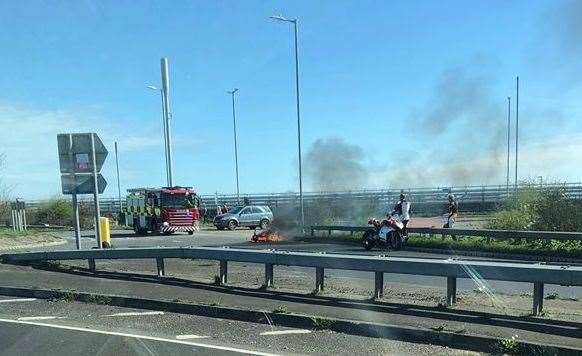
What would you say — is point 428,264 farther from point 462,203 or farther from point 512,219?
point 462,203

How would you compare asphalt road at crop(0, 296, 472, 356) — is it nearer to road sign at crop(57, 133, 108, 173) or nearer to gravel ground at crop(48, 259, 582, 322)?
gravel ground at crop(48, 259, 582, 322)

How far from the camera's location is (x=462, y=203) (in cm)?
4256

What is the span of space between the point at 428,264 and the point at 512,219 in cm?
1448

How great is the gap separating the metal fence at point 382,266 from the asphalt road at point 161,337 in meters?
1.66

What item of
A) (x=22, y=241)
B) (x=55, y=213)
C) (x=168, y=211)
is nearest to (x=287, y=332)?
(x=22, y=241)

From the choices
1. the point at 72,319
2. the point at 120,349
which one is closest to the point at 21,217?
the point at 72,319

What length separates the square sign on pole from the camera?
13031mm

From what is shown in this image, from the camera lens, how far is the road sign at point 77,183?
13.1 m

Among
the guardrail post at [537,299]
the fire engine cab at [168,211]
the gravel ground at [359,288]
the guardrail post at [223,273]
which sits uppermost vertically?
the guardrail post at [537,299]

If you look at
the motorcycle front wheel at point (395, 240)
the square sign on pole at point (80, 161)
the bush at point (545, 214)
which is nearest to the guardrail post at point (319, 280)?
the square sign on pole at point (80, 161)

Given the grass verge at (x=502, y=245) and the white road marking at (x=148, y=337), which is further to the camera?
the grass verge at (x=502, y=245)

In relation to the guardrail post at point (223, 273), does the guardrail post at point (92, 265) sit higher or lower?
lower

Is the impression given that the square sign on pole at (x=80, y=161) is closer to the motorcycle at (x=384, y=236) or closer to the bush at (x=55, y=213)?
the motorcycle at (x=384, y=236)

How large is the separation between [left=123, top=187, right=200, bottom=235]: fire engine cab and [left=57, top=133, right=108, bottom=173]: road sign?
58.3 feet
